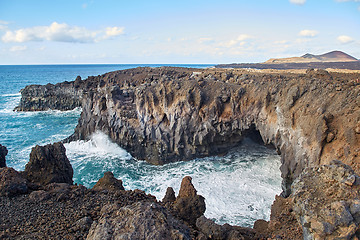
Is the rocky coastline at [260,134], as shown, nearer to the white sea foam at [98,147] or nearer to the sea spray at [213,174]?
the white sea foam at [98,147]

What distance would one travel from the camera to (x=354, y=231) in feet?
20.9

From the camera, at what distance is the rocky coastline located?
696 cm

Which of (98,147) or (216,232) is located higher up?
(216,232)

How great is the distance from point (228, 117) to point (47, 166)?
50.0ft

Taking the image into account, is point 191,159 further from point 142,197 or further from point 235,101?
point 142,197

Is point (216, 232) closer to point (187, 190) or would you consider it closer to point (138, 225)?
point (138, 225)

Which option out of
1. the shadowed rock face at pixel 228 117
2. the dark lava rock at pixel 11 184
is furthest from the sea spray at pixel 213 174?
the dark lava rock at pixel 11 184

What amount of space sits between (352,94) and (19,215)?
61.1 feet

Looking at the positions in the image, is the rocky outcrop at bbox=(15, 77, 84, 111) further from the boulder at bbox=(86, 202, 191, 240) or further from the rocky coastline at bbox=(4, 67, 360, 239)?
the boulder at bbox=(86, 202, 191, 240)

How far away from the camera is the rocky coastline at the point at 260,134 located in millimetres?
6965

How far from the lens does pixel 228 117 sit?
2302cm

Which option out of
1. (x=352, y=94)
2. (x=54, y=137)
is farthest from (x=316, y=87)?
(x=54, y=137)

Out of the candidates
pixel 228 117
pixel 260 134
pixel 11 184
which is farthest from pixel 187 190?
pixel 260 134

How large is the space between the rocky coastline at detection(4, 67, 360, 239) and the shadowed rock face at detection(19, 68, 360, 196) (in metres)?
0.08
